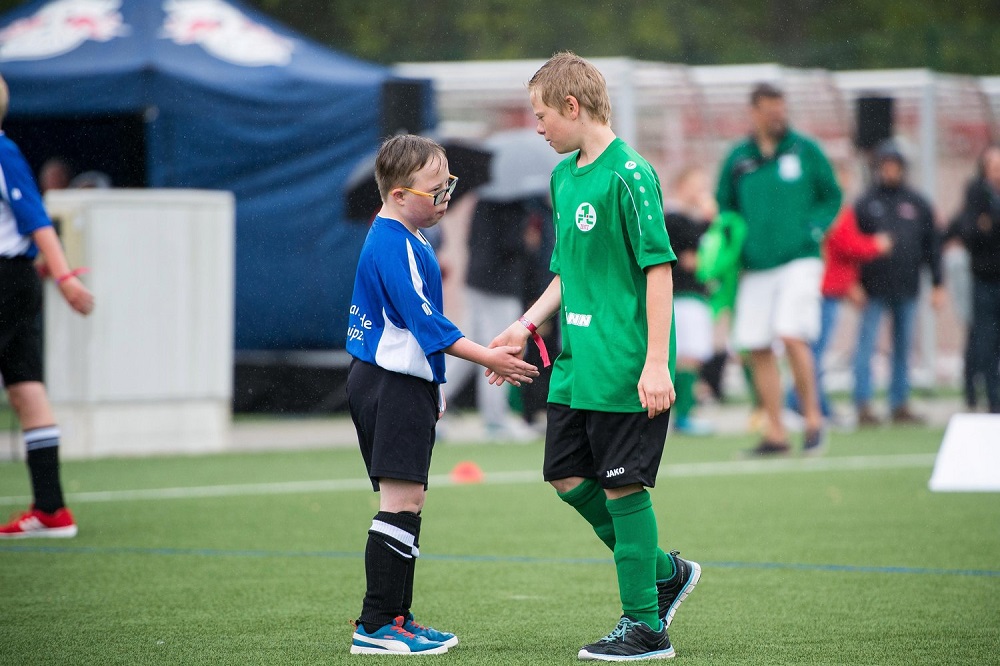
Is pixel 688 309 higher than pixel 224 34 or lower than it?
lower

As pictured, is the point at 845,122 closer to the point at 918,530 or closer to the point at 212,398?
the point at 212,398

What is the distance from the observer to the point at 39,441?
7.00 meters

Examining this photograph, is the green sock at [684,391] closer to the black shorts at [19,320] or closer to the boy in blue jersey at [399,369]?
the black shorts at [19,320]

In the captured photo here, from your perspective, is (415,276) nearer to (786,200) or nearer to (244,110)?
(786,200)

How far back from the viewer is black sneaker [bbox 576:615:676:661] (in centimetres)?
450

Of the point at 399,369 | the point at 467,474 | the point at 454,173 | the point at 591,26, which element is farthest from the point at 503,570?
the point at 591,26

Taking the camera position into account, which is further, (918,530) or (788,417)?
(788,417)

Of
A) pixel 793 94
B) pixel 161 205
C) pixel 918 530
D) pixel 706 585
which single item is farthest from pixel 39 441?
pixel 793 94

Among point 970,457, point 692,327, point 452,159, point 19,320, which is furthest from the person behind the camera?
point 692,327

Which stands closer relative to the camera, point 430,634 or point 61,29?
point 430,634

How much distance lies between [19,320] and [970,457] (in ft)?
17.2

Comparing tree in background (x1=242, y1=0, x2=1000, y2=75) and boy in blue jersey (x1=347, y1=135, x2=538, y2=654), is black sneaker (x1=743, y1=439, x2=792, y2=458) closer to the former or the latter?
boy in blue jersey (x1=347, y1=135, x2=538, y2=654)

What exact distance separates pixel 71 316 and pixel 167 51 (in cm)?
355

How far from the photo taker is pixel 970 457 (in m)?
8.90
